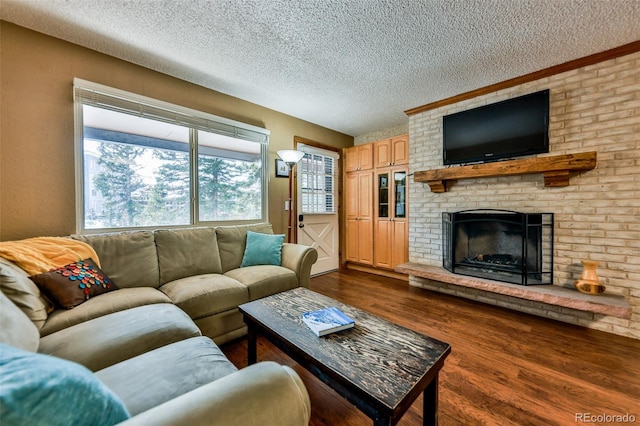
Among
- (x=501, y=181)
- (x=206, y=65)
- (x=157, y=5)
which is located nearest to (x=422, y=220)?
(x=501, y=181)

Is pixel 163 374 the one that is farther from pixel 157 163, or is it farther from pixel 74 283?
pixel 157 163

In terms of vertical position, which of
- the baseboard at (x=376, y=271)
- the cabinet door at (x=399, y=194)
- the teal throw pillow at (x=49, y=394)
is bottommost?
the baseboard at (x=376, y=271)

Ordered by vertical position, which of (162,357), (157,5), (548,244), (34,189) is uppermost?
(157,5)

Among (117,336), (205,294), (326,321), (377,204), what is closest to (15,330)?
(117,336)

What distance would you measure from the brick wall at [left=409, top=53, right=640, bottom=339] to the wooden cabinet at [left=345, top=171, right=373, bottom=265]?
5.50 feet

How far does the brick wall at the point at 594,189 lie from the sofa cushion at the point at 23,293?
12.3 feet

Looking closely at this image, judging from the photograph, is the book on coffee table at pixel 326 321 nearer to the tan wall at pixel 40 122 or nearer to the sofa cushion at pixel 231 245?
the sofa cushion at pixel 231 245

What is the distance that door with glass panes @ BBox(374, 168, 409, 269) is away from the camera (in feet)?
12.0

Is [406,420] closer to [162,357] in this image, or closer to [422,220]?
[162,357]

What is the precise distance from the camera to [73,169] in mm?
2061

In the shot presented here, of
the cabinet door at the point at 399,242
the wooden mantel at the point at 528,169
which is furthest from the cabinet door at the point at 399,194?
the wooden mantel at the point at 528,169

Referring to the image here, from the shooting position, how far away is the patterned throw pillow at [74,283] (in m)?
1.46

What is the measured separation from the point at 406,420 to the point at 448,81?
3023 millimetres

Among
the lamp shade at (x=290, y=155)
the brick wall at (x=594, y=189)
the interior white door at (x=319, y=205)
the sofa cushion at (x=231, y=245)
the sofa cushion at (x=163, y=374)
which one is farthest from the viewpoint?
the interior white door at (x=319, y=205)
